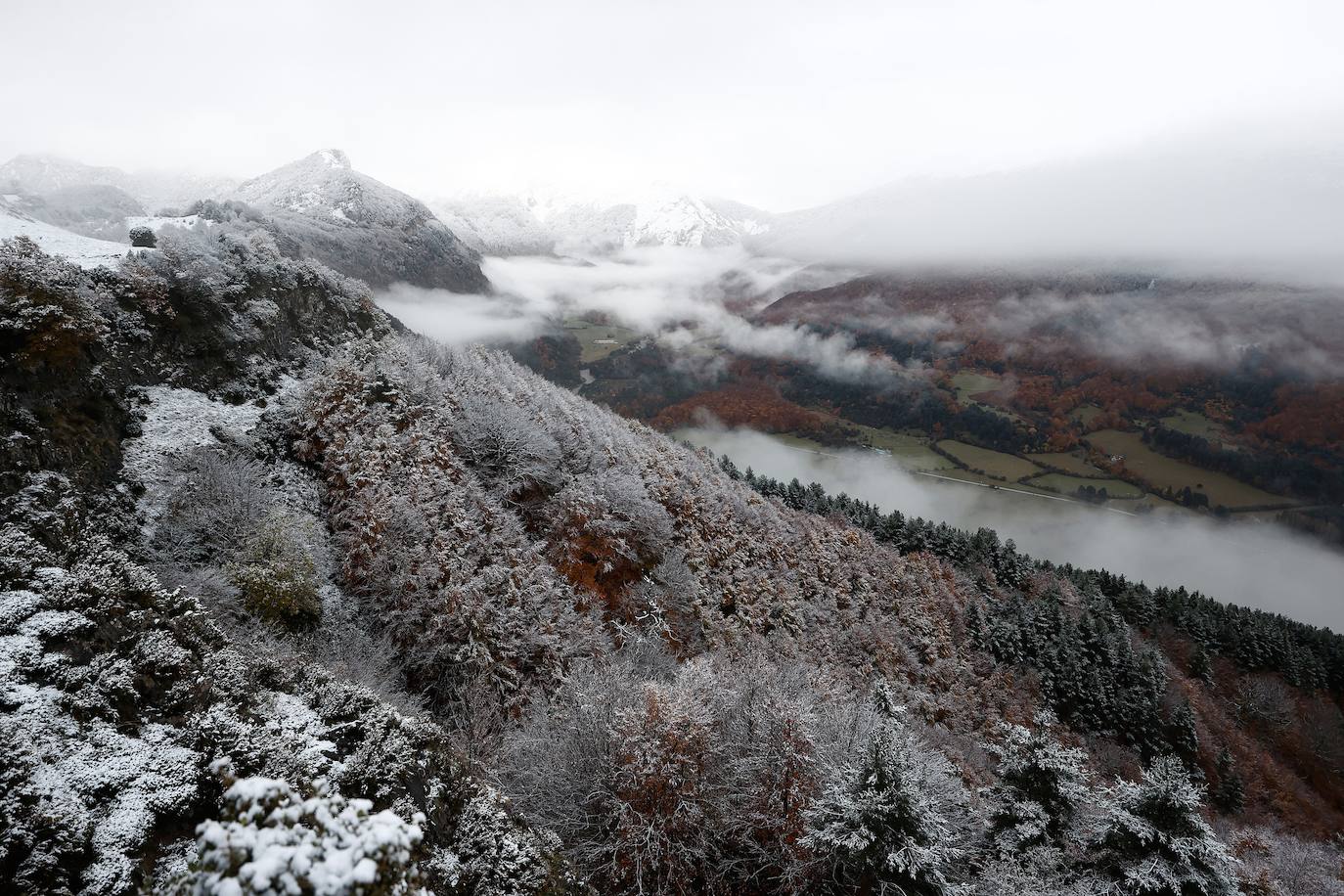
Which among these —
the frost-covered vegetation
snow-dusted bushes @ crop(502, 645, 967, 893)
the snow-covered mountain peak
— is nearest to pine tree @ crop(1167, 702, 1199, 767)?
the frost-covered vegetation

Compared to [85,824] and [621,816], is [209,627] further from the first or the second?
[621,816]

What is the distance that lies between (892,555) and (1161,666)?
1486 inches

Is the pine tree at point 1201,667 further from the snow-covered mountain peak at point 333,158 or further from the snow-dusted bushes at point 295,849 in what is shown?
the snow-covered mountain peak at point 333,158

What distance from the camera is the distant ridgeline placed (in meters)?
67.1

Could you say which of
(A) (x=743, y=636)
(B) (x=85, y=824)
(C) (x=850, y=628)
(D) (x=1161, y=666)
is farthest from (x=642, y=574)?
(D) (x=1161, y=666)

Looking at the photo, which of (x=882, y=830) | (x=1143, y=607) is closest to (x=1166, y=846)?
(x=882, y=830)

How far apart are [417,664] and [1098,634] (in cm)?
8539

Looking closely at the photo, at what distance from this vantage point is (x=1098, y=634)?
241ft

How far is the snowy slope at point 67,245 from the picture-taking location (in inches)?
1115

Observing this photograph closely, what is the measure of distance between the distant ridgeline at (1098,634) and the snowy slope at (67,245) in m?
83.3

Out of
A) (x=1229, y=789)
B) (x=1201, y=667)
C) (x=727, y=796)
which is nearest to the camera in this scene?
(x=727, y=796)

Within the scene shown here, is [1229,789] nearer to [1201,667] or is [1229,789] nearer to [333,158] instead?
[1201,667]

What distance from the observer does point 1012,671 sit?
2611 inches

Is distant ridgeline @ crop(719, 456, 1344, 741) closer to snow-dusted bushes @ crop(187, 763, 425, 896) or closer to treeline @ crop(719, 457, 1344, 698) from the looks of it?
treeline @ crop(719, 457, 1344, 698)
